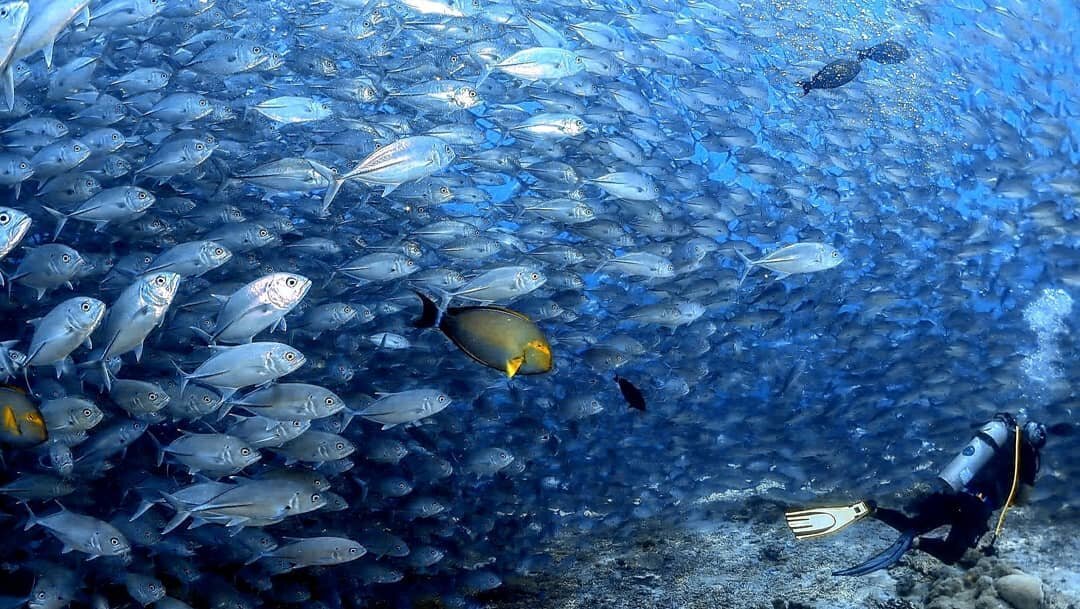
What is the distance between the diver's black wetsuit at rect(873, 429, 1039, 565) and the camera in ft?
17.9

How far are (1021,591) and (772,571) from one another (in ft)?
8.02

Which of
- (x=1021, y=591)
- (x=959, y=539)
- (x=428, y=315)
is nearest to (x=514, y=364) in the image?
(x=428, y=315)

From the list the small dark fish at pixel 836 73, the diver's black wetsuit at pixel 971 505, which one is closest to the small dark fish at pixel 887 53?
the small dark fish at pixel 836 73

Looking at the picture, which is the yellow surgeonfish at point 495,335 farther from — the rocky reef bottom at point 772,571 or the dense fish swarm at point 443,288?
the rocky reef bottom at point 772,571

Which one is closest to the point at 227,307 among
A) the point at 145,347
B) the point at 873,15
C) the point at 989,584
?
the point at 145,347

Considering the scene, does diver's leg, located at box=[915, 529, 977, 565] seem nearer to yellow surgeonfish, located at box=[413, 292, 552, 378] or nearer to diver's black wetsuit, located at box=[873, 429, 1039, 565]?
diver's black wetsuit, located at box=[873, 429, 1039, 565]

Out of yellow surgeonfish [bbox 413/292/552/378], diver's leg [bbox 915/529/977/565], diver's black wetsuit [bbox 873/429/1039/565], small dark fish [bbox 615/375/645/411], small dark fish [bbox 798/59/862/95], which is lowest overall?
diver's leg [bbox 915/529/977/565]

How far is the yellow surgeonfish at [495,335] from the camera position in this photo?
2.85m

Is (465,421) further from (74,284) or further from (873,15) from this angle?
(873,15)

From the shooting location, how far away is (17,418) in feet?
12.4

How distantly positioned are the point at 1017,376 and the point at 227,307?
9867mm

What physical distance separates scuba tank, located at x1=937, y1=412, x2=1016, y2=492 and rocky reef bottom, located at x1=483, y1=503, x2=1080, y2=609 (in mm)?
1303

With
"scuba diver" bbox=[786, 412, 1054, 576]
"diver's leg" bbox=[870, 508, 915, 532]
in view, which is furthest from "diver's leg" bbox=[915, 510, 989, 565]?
"diver's leg" bbox=[870, 508, 915, 532]

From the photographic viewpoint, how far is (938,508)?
574 centimetres
